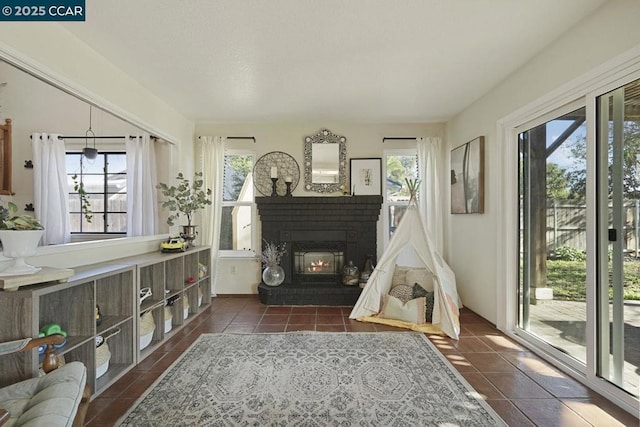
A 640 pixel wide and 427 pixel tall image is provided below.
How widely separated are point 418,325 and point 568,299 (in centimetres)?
128

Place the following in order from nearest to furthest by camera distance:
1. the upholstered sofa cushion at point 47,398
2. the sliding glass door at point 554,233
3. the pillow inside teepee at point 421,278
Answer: the upholstered sofa cushion at point 47,398, the sliding glass door at point 554,233, the pillow inside teepee at point 421,278

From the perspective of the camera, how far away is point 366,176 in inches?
166

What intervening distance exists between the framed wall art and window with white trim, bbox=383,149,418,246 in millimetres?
585

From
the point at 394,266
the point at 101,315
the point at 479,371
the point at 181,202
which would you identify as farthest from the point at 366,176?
the point at 101,315

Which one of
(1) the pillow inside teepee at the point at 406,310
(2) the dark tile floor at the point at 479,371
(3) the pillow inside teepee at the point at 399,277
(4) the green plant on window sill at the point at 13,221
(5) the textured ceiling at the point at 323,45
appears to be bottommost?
(2) the dark tile floor at the point at 479,371

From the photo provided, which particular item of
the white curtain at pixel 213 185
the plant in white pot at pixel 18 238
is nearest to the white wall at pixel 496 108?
the white curtain at pixel 213 185

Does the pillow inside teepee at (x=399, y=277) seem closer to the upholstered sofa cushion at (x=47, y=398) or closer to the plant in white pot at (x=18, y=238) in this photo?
the upholstered sofa cushion at (x=47, y=398)

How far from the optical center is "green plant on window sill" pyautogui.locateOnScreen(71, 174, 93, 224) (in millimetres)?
2268

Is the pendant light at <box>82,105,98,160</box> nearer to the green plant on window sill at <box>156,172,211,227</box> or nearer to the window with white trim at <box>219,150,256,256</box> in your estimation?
the green plant on window sill at <box>156,172,211,227</box>

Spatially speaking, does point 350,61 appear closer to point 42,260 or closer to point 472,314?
point 42,260

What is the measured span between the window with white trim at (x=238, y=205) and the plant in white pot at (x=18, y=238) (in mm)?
2684

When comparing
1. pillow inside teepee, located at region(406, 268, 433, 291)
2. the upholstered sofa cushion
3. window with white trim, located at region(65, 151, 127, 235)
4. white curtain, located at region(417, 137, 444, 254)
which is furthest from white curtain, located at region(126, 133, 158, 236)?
white curtain, located at region(417, 137, 444, 254)

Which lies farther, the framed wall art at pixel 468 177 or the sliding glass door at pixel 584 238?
the framed wall art at pixel 468 177

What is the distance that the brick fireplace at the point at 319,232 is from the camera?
4.05 m
